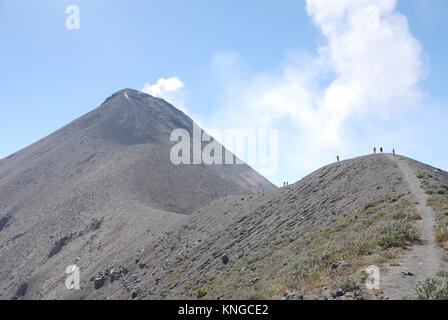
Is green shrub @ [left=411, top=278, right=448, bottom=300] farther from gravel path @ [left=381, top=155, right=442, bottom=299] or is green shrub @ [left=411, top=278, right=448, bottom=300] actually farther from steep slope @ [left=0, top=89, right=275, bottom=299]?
steep slope @ [left=0, top=89, right=275, bottom=299]

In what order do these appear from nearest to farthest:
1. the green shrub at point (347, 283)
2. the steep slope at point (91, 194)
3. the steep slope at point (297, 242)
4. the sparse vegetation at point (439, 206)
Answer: the green shrub at point (347, 283) < the steep slope at point (297, 242) < the sparse vegetation at point (439, 206) < the steep slope at point (91, 194)

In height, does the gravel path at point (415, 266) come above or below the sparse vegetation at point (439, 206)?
below

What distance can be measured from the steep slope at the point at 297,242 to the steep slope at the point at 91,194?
8120mm

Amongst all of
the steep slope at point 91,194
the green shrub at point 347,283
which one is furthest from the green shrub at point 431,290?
the steep slope at point 91,194

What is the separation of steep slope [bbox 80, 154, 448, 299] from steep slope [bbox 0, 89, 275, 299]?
8.12 metres

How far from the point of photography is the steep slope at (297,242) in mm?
11961

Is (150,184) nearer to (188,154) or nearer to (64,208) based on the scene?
(64,208)

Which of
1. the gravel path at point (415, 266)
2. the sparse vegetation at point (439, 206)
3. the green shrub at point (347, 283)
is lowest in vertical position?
the green shrub at point (347, 283)

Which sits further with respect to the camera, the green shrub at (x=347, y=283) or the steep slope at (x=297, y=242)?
the steep slope at (x=297, y=242)

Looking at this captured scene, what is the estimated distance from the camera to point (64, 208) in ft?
199

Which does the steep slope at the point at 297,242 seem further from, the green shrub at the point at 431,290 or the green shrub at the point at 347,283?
the green shrub at the point at 431,290

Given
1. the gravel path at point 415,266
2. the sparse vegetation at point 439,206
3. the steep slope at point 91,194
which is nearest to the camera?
the gravel path at point 415,266

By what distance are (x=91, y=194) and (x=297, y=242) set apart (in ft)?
171
